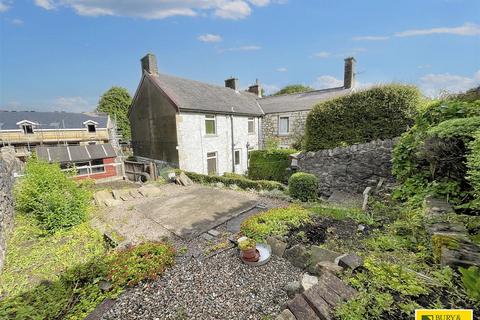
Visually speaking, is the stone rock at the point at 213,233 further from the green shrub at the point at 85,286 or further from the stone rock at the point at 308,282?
the stone rock at the point at 308,282

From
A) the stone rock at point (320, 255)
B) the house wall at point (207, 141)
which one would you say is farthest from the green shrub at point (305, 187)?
the house wall at point (207, 141)

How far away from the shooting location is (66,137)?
2686 centimetres

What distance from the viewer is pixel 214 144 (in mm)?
16234

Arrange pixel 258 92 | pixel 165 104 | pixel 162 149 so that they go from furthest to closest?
pixel 258 92 → pixel 162 149 → pixel 165 104

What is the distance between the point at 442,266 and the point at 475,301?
1.85ft

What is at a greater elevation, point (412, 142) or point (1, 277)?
point (412, 142)

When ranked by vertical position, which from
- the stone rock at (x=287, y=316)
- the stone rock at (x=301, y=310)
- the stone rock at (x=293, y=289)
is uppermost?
the stone rock at (x=301, y=310)

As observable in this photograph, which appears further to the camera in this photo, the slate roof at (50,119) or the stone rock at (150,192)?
the slate roof at (50,119)

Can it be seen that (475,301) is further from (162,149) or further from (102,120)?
(102,120)

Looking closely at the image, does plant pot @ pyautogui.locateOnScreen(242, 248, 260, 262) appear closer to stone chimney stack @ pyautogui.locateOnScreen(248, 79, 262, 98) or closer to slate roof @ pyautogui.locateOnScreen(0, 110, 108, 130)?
stone chimney stack @ pyautogui.locateOnScreen(248, 79, 262, 98)

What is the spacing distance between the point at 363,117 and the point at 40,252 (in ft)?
33.7

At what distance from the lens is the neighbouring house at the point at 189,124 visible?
14.3 meters

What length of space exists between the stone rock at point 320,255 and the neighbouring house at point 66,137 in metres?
15.6

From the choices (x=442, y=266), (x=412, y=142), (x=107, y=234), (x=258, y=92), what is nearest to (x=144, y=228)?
(x=107, y=234)
